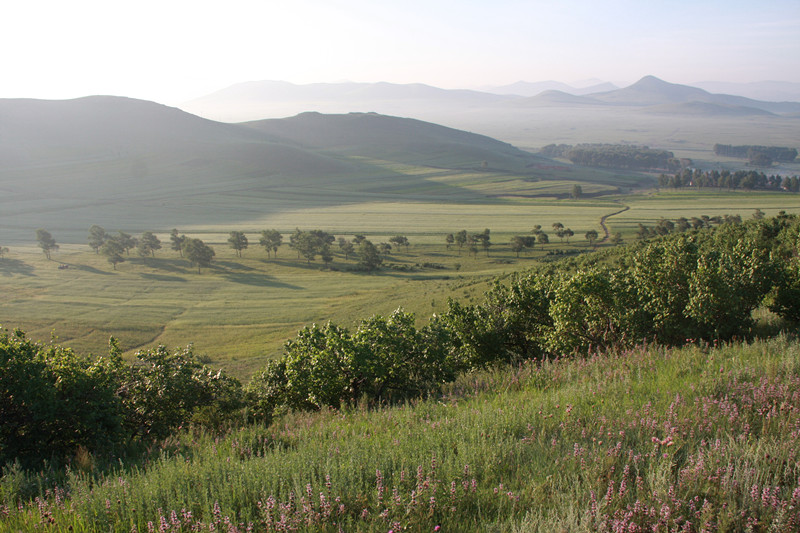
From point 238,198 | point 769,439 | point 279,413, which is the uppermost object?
point 238,198

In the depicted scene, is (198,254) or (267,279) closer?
(267,279)

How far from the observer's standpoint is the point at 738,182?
179625mm

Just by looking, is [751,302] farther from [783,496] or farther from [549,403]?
[783,496]

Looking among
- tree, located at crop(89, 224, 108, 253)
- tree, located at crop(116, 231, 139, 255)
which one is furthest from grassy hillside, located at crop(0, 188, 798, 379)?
tree, located at crop(116, 231, 139, 255)

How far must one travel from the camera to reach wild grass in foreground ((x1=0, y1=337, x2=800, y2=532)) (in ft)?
15.2

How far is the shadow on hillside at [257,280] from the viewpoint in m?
75.2

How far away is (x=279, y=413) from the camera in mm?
14781

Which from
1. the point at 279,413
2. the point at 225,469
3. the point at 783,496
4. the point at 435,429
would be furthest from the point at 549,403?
the point at 279,413

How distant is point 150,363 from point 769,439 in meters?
16.0

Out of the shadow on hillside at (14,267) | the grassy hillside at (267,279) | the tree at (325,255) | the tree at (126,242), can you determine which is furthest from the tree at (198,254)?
the shadow on hillside at (14,267)

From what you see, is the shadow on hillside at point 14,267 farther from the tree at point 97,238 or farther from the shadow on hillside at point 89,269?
the tree at point 97,238

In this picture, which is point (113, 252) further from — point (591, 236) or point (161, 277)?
point (591, 236)

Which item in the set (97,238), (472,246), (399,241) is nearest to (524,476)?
(472,246)

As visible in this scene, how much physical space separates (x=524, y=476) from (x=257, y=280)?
256ft
